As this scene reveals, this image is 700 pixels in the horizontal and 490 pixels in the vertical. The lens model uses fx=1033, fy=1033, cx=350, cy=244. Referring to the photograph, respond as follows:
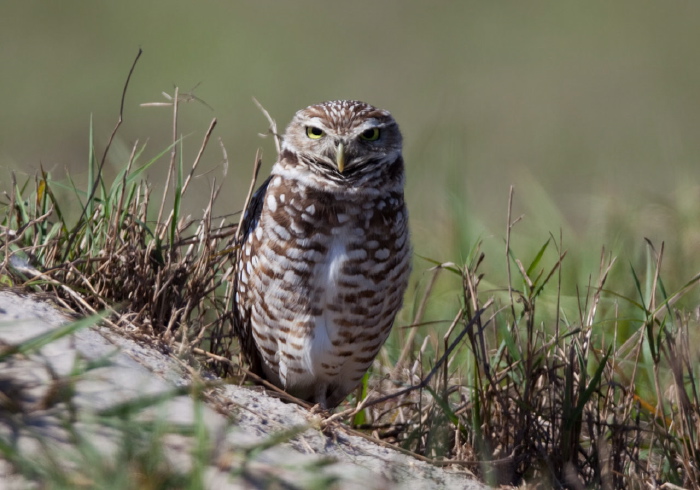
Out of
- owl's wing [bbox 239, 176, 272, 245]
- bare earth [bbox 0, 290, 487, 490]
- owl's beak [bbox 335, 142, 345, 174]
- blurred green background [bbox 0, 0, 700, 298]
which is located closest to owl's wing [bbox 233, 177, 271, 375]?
owl's wing [bbox 239, 176, 272, 245]

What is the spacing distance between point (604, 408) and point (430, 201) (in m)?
4.67

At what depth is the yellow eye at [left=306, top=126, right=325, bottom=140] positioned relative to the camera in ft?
13.9

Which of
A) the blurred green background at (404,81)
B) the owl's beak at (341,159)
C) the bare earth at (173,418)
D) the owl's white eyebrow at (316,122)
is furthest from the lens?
the blurred green background at (404,81)

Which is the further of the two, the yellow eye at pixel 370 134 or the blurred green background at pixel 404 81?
the blurred green background at pixel 404 81

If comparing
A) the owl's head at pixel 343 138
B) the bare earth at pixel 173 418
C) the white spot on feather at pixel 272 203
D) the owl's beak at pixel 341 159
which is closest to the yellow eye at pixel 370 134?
the owl's head at pixel 343 138

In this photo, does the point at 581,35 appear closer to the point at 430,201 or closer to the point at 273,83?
the point at 273,83

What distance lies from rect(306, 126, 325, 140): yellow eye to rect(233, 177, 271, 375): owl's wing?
298 millimetres

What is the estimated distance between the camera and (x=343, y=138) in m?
4.17

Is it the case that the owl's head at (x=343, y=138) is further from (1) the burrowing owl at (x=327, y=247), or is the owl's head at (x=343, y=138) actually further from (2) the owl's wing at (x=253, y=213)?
(2) the owl's wing at (x=253, y=213)

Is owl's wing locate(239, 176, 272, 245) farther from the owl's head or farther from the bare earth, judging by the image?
the bare earth

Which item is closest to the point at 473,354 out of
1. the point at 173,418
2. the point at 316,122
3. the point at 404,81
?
the point at 316,122

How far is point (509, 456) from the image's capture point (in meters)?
3.79

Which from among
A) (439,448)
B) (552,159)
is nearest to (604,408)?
(439,448)

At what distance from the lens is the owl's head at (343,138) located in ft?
13.7
